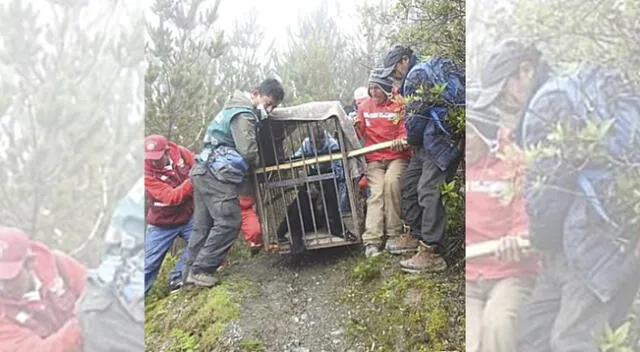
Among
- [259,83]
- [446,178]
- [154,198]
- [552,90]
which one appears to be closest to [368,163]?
[446,178]

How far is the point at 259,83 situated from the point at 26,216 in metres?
1.11

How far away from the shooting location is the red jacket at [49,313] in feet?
6.91

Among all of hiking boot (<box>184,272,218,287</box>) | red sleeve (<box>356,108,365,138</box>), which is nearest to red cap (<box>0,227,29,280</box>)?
hiking boot (<box>184,272,218,287</box>)

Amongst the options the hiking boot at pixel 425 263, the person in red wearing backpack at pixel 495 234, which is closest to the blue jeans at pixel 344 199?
the hiking boot at pixel 425 263

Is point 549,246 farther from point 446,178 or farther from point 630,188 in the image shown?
point 446,178

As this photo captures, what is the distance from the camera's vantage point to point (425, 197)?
281 cm

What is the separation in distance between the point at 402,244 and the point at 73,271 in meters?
1.29

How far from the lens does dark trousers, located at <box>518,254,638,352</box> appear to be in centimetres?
201

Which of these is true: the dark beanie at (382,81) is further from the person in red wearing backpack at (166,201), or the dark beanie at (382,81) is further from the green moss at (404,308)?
the person in red wearing backpack at (166,201)

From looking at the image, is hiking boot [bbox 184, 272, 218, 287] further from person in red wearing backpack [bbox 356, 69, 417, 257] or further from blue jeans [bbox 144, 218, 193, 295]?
person in red wearing backpack [bbox 356, 69, 417, 257]

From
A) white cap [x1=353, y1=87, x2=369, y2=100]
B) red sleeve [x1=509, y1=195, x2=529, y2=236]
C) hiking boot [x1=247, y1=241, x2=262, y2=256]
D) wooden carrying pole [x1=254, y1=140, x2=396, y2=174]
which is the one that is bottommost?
hiking boot [x1=247, y1=241, x2=262, y2=256]

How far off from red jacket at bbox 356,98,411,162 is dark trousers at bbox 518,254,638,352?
3.25 feet

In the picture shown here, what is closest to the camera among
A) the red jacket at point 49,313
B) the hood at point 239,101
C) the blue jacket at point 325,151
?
the red jacket at point 49,313

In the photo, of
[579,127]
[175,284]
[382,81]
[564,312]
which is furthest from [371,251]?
[579,127]
